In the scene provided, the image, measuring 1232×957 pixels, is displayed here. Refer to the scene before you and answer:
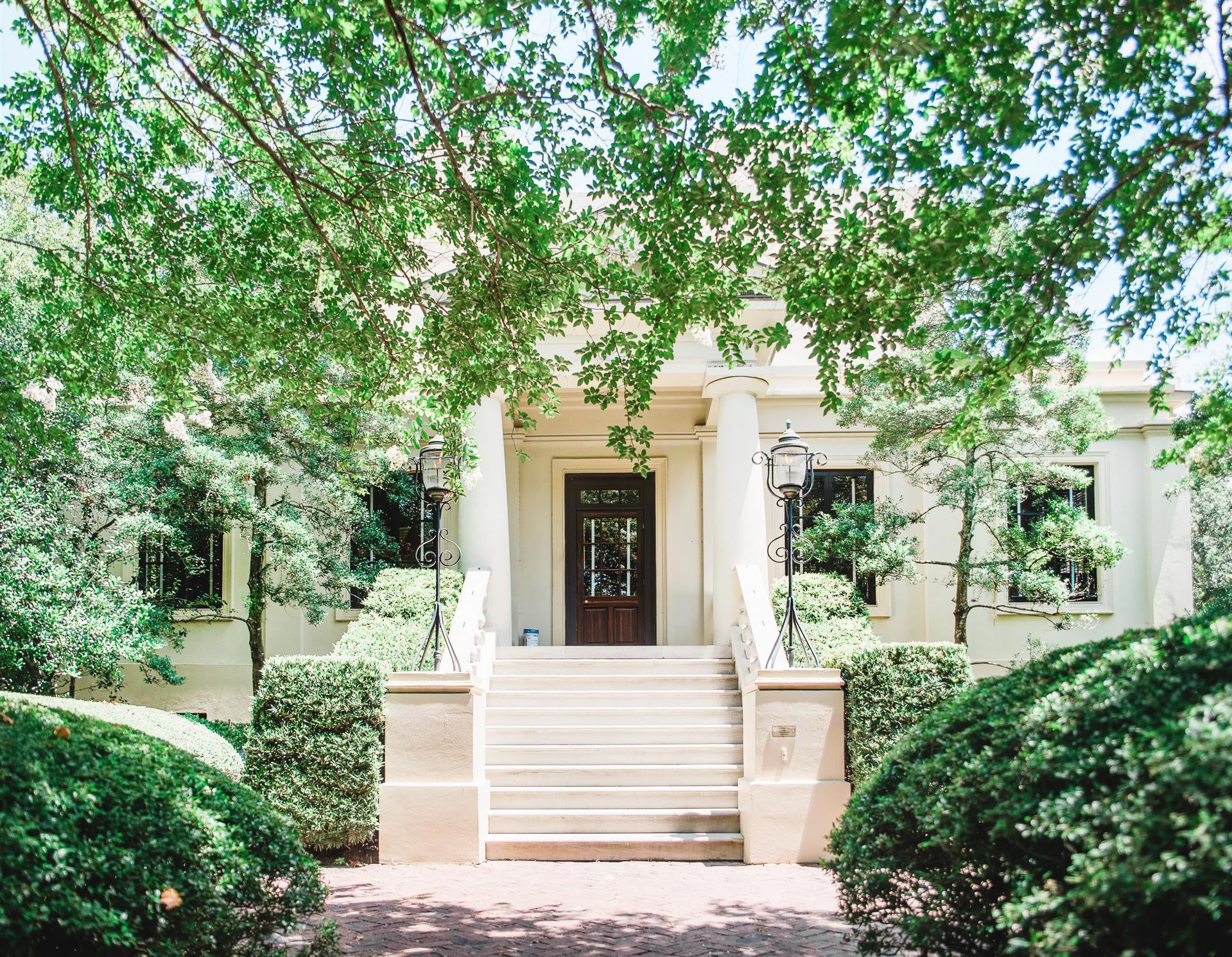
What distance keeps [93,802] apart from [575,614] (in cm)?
1261

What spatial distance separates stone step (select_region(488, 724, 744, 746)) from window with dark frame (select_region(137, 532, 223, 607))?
7.03 meters

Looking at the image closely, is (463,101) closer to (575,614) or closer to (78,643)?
(78,643)

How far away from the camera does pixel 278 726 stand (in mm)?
9141

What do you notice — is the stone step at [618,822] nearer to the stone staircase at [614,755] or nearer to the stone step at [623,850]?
the stone staircase at [614,755]

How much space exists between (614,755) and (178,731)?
439 centimetres

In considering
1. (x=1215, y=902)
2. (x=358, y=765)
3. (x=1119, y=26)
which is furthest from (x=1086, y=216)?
(x=358, y=765)

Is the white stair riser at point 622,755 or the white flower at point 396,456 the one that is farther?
the white flower at point 396,456

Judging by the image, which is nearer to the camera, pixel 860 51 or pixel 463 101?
pixel 860 51

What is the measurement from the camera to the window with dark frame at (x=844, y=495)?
55.3 ft

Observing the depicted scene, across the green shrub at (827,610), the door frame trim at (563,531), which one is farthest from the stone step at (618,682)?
the door frame trim at (563,531)

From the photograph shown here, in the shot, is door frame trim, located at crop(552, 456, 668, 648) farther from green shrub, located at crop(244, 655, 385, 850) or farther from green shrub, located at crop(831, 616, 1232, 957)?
green shrub, located at crop(831, 616, 1232, 957)

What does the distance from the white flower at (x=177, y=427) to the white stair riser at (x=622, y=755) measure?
556 cm

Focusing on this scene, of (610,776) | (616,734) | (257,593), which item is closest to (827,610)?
(616,734)

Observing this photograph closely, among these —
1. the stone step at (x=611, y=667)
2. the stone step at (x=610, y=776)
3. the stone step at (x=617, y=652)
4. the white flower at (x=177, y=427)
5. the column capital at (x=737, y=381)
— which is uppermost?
the column capital at (x=737, y=381)
